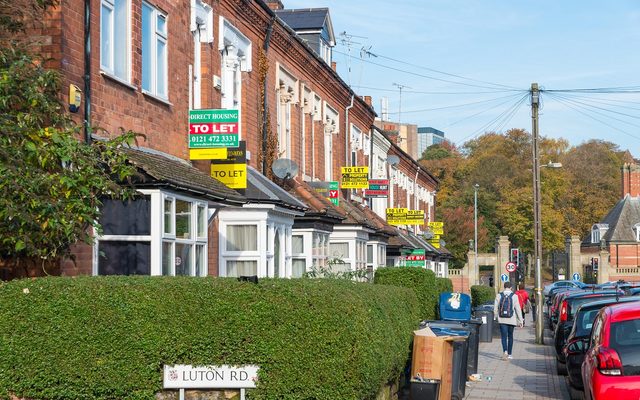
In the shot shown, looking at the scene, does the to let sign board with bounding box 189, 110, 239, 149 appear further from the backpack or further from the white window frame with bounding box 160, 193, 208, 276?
the backpack

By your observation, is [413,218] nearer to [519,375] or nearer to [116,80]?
[519,375]

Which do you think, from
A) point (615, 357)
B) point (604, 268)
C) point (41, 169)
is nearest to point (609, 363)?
point (615, 357)

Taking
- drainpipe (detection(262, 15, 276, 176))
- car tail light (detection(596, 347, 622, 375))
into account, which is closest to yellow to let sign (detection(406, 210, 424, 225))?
drainpipe (detection(262, 15, 276, 176))

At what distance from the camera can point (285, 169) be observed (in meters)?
24.4

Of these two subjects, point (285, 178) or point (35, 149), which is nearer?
point (35, 149)

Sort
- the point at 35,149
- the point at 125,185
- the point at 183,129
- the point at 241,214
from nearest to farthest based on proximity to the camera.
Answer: the point at 35,149 < the point at 125,185 < the point at 183,129 < the point at 241,214

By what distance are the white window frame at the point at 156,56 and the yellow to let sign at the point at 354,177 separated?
16496mm

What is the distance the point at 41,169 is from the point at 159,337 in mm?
2419

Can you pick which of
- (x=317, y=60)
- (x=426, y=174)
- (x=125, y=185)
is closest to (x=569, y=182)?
(x=426, y=174)

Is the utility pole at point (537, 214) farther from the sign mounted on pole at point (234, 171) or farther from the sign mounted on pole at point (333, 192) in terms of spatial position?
the sign mounted on pole at point (234, 171)

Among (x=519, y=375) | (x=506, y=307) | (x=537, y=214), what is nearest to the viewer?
(x=519, y=375)

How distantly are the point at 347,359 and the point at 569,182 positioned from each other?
96436 millimetres

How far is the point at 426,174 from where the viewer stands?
6481cm

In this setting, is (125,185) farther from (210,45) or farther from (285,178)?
(285,178)
